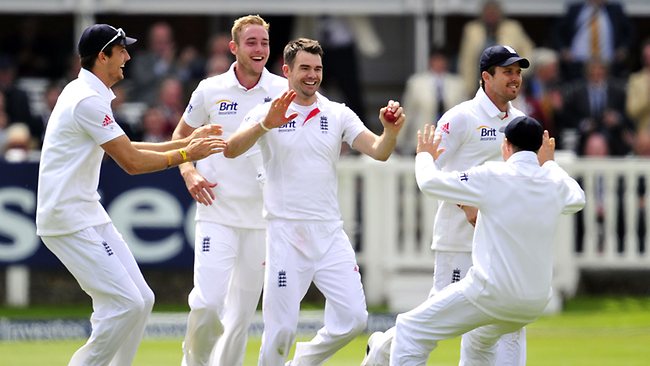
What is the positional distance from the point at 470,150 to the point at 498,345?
50.3 inches

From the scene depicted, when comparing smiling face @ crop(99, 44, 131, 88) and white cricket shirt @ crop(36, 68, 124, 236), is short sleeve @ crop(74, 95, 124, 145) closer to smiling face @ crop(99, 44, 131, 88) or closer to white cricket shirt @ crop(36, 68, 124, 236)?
white cricket shirt @ crop(36, 68, 124, 236)

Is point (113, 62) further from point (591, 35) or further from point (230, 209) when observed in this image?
point (591, 35)

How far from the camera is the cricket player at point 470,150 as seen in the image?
1009cm

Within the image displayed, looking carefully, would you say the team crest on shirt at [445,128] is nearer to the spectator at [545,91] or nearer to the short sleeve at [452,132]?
the short sleeve at [452,132]

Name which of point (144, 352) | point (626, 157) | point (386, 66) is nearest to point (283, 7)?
point (386, 66)

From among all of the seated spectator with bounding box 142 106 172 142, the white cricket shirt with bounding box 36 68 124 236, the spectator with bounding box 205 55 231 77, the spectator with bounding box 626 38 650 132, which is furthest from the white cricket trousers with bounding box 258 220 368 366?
the spectator with bounding box 626 38 650 132

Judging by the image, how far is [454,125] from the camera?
33.1 feet

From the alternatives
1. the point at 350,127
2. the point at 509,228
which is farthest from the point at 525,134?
the point at 350,127

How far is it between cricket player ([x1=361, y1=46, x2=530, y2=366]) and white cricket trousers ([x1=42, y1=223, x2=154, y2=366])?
169 centimetres

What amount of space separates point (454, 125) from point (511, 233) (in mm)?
1167

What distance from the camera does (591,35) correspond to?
1869cm

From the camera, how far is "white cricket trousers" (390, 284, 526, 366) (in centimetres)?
929

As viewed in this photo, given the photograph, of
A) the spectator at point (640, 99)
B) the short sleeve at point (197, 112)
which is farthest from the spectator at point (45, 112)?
the short sleeve at point (197, 112)

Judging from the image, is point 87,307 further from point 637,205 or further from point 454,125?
point 454,125
